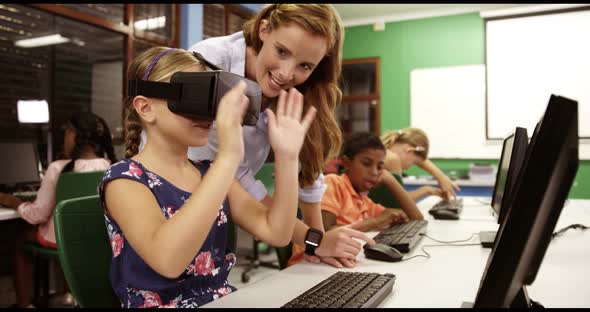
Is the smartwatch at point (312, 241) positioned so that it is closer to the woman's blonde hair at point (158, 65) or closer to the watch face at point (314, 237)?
the watch face at point (314, 237)

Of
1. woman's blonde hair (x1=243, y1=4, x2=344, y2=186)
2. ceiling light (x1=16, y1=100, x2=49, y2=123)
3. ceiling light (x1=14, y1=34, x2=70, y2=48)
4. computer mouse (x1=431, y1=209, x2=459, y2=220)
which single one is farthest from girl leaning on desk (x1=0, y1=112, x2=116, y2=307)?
computer mouse (x1=431, y1=209, x2=459, y2=220)

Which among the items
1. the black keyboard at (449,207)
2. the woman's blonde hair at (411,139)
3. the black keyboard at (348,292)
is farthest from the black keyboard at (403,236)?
the woman's blonde hair at (411,139)

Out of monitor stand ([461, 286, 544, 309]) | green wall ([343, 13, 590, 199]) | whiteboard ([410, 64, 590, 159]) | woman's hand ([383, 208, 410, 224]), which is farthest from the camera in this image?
green wall ([343, 13, 590, 199])

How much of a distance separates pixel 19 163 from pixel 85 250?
90.9 inches

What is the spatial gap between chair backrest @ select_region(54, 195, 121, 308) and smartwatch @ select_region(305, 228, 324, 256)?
47 centimetres

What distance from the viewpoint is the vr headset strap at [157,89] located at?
34.3 inches

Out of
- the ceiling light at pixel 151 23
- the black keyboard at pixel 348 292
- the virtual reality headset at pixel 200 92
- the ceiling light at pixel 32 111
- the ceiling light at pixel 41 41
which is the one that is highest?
the ceiling light at pixel 151 23

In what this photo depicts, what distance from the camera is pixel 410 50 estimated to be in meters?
5.95

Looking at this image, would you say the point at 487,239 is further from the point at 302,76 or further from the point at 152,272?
the point at 152,272

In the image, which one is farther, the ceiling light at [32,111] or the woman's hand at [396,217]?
the ceiling light at [32,111]

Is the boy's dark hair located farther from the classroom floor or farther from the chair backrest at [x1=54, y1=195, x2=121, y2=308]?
the chair backrest at [x1=54, y1=195, x2=121, y2=308]

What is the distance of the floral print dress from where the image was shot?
0.93 m

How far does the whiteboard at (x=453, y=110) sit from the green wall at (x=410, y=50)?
10 cm

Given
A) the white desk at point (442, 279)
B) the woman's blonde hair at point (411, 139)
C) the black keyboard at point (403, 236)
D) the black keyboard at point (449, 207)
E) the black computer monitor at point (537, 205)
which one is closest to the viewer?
the black computer monitor at point (537, 205)
